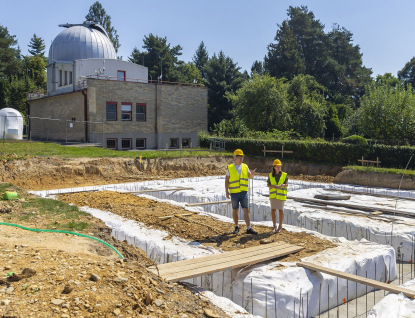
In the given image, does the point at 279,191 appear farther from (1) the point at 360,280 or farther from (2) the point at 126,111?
(2) the point at 126,111

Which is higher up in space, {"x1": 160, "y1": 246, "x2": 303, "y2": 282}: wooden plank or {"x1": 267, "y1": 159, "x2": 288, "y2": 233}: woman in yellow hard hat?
{"x1": 267, "y1": 159, "x2": 288, "y2": 233}: woman in yellow hard hat

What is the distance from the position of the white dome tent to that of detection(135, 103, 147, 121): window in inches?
382

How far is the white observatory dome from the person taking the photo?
120ft

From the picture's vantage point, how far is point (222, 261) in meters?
6.86

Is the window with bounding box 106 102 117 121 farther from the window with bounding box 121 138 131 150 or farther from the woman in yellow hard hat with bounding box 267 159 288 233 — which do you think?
the woman in yellow hard hat with bounding box 267 159 288 233

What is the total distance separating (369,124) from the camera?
28188 mm

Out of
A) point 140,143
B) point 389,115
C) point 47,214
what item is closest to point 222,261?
point 47,214

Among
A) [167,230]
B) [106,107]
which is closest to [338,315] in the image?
[167,230]

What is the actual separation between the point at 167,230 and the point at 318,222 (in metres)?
4.61

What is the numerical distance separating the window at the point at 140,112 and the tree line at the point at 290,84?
598 centimetres

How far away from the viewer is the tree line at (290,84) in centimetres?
2875

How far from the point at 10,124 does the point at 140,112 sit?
35.2 ft

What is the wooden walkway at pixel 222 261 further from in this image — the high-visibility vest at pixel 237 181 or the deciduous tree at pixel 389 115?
the deciduous tree at pixel 389 115

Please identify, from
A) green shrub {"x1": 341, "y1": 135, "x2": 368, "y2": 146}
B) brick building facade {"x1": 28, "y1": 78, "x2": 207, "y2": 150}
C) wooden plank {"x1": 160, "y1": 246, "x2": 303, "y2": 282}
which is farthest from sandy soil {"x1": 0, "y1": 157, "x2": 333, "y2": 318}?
brick building facade {"x1": 28, "y1": 78, "x2": 207, "y2": 150}
